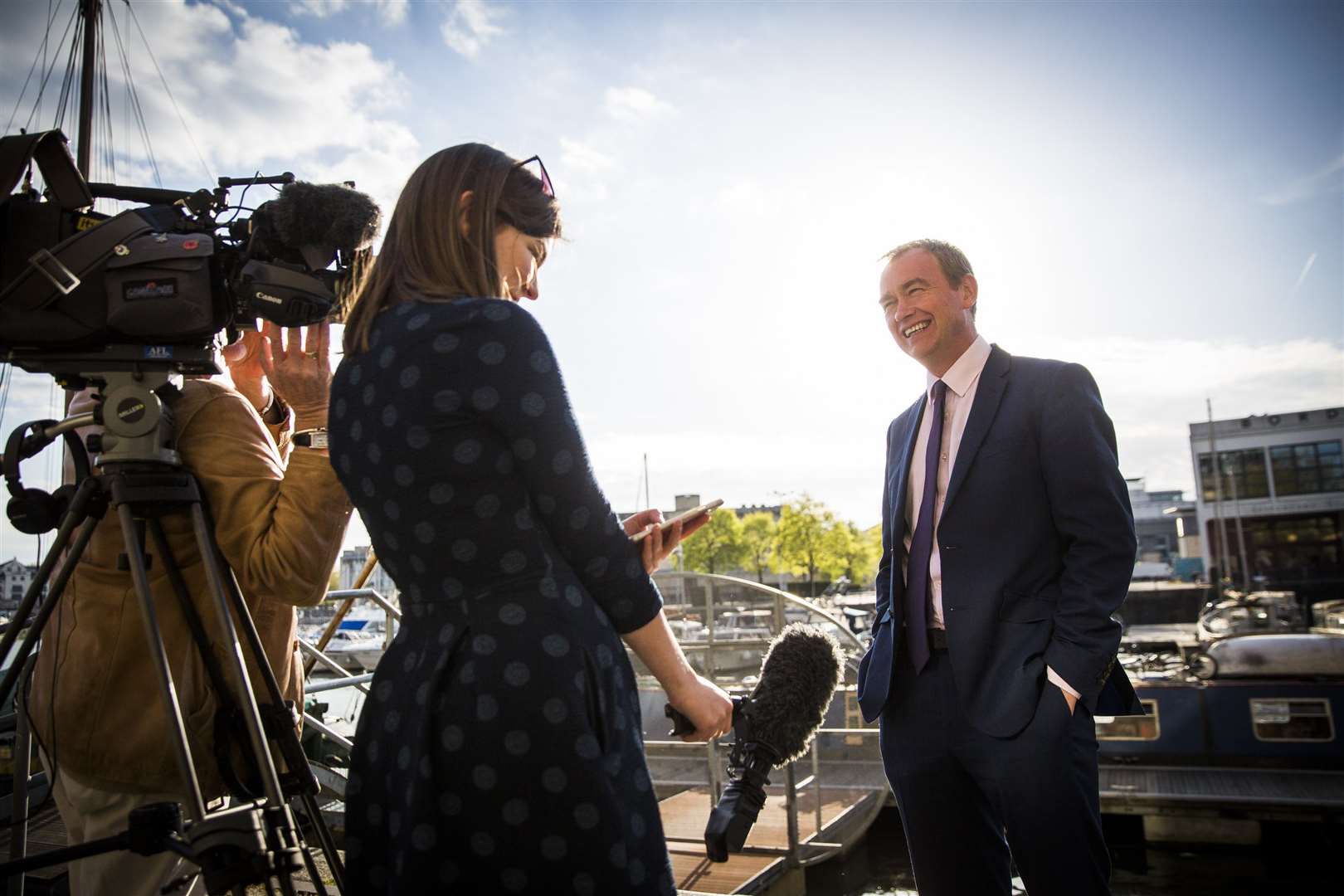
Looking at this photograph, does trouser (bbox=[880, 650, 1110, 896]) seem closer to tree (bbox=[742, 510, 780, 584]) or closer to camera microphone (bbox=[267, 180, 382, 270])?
camera microphone (bbox=[267, 180, 382, 270])

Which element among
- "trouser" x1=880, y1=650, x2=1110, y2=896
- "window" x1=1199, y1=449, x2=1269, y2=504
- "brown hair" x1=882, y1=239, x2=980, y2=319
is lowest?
"trouser" x1=880, y1=650, x2=1110, y2=896

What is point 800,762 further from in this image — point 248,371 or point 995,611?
point 248,371

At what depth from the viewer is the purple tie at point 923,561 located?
2.62 meters

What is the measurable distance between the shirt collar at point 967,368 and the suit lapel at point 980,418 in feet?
0.19

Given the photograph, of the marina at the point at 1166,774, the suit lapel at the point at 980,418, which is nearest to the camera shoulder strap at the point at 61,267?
the suit lapel at the point at 980,418

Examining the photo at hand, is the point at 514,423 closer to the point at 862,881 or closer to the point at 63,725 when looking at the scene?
the point at 63,725

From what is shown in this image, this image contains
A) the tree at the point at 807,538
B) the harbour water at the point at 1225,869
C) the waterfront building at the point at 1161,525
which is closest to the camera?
Result: the harbour water at the point at 1225,869

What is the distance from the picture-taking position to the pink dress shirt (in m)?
2.67

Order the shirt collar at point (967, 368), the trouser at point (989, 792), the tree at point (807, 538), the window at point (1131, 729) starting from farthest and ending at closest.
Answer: the tree at point (807, 538) → the window at point (1131, 729) → the shirt collar at point (967, 368) → the trouser at point (989, 792)

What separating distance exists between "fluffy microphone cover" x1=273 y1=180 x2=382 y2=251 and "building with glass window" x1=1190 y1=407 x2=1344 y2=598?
163 feet

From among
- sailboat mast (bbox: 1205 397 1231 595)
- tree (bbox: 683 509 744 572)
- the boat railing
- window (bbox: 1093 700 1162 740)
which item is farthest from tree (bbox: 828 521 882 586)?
window (bbox: 1093 700 1162 740)

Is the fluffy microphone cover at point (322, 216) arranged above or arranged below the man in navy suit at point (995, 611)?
above

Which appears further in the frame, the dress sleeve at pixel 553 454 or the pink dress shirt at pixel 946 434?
the pink dress shirt at pixel 946 434

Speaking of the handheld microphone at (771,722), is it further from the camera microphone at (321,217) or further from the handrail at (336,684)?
the handrail at (336,684)
